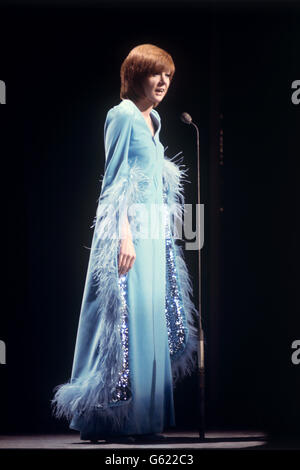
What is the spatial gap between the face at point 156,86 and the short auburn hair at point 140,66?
19 mm

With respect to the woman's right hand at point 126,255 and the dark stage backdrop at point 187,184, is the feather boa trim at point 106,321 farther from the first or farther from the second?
the dark stage backdrop at point 187,184

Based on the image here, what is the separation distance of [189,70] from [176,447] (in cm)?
189

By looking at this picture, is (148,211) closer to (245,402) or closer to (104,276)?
(104,276)

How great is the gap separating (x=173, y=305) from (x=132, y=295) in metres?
0.26

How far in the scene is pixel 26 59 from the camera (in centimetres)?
414

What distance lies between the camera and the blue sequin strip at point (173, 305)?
381 centimetres

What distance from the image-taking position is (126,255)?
3.62m

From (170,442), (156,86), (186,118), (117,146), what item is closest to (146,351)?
(170,442)

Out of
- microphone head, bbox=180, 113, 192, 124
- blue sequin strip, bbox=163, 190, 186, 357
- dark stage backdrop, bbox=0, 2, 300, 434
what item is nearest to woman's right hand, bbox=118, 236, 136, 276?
blue sequin strip, bbox=163, 190, 186, 357

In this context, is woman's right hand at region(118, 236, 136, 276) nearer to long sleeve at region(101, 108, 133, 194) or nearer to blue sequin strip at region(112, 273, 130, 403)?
blue sequin strip at region(112, 273, 130, 403)

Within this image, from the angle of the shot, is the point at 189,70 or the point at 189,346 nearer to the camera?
the point at 189,346

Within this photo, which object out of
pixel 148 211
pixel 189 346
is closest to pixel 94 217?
pixel 148 211

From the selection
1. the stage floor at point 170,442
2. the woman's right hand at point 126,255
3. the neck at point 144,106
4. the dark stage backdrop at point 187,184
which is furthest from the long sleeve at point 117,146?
the stage floor at point 170,442

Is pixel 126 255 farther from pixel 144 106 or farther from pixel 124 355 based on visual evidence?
pixel 144 106
